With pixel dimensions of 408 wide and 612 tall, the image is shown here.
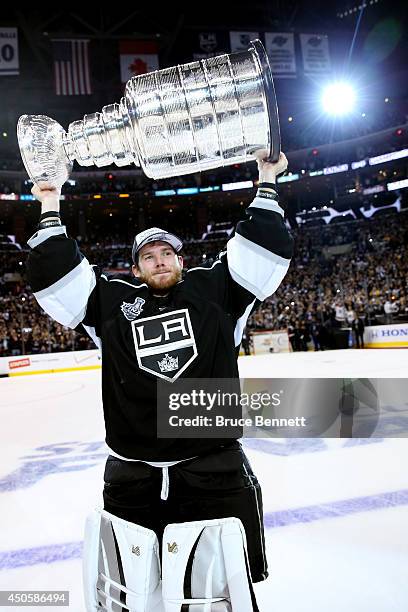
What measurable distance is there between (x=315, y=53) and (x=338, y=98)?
8410 mm

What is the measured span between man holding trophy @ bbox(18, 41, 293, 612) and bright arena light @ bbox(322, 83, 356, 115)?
27079 millimetres

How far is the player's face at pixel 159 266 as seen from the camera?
1.59m

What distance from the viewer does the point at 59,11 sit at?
2033 centimetres

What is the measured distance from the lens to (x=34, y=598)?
6.18 feet

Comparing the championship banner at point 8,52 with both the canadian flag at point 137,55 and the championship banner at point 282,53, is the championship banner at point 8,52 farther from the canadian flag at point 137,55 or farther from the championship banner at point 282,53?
the championship banner at point 282,53

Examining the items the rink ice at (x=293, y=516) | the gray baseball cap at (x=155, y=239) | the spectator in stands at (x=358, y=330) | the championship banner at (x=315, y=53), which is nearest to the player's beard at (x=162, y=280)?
the gray baseball cap at (x=155, y=239)

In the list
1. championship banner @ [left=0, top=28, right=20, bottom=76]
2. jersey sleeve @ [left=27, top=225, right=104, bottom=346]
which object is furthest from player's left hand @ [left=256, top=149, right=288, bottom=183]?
championship banner @ [left=0, top=28, right=20, bottom=76]

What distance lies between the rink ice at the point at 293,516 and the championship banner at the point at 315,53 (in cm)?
1729

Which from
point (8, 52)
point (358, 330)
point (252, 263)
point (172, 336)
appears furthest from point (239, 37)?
point (172, 336)

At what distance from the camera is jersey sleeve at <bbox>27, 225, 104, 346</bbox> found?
1423 mm

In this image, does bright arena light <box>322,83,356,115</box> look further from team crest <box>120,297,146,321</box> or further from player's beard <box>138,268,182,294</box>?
team crest <box>120,297,146,321</box>

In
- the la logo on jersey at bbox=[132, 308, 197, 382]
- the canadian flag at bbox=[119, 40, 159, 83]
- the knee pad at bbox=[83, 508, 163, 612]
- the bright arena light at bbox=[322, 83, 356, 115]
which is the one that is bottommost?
the knee pad at bbox=[83, 508, 163, 612]

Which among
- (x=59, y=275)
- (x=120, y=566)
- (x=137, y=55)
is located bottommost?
(x=120, y=566)

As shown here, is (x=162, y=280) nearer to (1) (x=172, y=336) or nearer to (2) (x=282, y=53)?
(1) (x=172, y=336)
